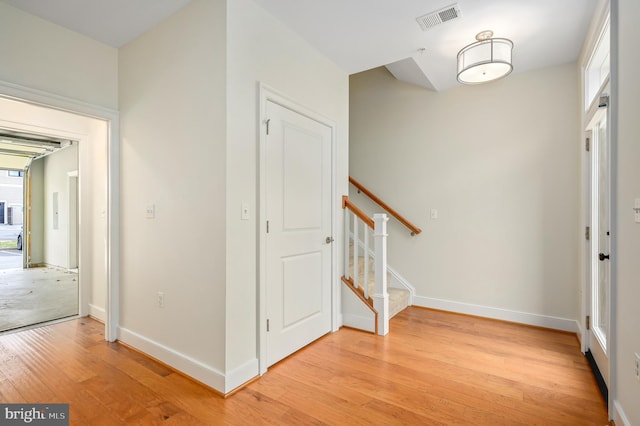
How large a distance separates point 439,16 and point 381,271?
2.24 metres

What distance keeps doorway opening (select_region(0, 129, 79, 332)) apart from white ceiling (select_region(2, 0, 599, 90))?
3.66 metres

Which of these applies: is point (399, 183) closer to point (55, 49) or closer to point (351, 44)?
point (351, 44)

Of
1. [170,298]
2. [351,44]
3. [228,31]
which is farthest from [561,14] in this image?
[170,298]

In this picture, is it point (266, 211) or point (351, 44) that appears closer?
point (266, 211)

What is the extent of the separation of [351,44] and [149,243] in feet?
8.19

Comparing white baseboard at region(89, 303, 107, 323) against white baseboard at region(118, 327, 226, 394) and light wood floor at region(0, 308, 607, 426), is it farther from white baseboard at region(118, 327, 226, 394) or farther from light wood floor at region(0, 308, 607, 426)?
white baseboard at region(118, 327, 226, 394)

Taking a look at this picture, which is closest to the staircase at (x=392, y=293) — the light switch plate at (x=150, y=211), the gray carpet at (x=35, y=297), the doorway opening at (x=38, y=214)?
the light switch plate at (x=150, y=211)

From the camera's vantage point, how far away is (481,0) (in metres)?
2.13

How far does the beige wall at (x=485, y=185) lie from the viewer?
Answer: 3.12 meters

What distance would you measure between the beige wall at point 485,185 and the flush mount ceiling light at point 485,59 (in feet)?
3.44

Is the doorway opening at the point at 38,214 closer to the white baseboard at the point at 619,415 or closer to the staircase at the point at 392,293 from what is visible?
the staircase at the point at 392,293

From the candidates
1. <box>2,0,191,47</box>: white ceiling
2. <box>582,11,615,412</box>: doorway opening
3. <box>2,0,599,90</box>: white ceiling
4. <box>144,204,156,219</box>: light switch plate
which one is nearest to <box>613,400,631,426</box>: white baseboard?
<box>582,11,615,412</box>: doorway opening

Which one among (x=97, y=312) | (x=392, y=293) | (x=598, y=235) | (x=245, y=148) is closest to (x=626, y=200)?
(x=598, y=235)

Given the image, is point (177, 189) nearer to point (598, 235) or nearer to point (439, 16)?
point (439, 16)
